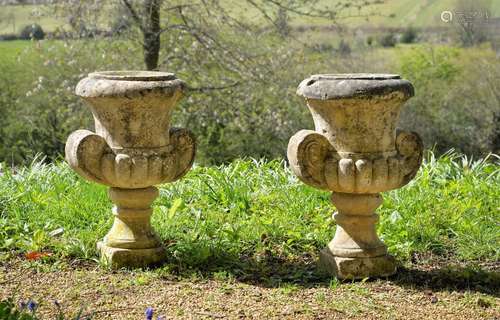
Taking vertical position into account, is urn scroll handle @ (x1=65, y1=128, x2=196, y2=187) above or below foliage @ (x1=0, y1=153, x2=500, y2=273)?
above

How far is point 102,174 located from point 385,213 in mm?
2257

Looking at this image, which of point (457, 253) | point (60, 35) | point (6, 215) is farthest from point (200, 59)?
point (457, 253)

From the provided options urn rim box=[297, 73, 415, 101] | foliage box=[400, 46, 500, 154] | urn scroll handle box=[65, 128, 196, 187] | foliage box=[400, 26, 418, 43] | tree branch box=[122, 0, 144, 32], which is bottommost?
foliage box=[400, 46, 500, 154]

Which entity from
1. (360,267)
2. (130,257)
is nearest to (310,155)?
(360,267)

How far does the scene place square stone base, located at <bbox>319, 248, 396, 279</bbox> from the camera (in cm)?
500

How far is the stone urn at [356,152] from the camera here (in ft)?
15.5

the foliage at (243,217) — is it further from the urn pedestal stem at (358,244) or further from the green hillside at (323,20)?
the green hillside at (323,20)

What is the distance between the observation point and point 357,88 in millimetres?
4660

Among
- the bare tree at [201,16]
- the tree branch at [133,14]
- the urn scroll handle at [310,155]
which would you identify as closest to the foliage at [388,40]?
the bare tree at [201,16]

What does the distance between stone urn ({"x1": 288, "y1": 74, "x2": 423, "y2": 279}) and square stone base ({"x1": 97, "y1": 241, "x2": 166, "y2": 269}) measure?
108 cm

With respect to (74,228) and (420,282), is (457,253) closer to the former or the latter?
(420,282)

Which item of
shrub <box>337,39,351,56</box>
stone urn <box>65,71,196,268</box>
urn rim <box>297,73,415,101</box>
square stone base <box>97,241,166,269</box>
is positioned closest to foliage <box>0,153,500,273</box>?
square stone base <box>97,241,166,269</box>

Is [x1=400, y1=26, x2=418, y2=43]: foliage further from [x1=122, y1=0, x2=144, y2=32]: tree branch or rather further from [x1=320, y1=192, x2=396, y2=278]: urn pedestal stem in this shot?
[x1=320, y1=192, x2=396, y2=278]: urn pedestal stem

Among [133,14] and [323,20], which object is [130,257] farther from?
[323,20]
